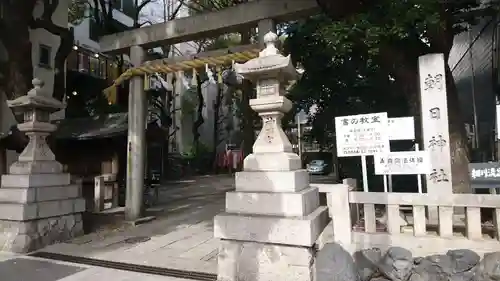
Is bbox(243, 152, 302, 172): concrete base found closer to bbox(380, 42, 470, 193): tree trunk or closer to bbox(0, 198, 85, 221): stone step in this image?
bbox(380, 42, 470, 193): tree trunk

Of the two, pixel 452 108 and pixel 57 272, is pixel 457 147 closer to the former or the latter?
pixel 452 108

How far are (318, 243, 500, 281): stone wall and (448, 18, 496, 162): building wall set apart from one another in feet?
31.6

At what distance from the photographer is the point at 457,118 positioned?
7.48 m

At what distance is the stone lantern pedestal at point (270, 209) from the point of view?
4.55m

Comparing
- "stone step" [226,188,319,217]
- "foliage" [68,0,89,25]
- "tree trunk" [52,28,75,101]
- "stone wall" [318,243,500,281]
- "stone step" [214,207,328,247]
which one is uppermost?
"foliage" [68,0,89,25]

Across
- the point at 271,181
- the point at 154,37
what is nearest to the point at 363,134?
the point at 271,181

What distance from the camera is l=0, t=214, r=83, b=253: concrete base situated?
6953 mm

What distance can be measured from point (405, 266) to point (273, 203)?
1856mm

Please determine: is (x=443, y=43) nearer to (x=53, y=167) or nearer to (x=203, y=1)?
(x=53, y=167)

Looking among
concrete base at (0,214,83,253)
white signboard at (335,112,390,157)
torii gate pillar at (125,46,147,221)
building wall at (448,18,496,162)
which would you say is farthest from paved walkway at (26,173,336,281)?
building wall at (448,18,496,162)

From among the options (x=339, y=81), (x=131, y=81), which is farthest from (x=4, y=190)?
(x=339, y=81)

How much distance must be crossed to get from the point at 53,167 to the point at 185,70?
3928mm

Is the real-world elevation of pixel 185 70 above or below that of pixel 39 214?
above

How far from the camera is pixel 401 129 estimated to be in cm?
520
